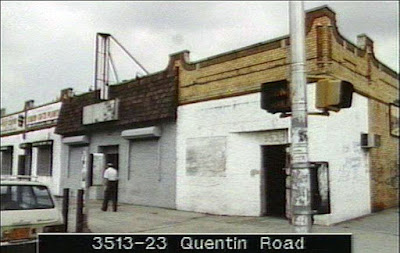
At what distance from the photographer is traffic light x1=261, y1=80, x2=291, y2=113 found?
569 cm

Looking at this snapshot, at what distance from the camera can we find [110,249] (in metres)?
2.63

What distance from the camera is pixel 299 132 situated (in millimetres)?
5402

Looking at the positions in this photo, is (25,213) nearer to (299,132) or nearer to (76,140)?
(299,132)

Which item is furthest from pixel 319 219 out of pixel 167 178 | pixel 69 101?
pixel 69 101

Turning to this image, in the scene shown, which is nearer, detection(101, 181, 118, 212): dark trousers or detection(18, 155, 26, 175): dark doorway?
detection(101, 181, 118, 212): dark trousers

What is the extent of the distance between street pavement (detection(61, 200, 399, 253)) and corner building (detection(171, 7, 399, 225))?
20.8 inches

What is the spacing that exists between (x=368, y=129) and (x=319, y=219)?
4237 mm

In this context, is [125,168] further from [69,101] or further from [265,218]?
[265,218]

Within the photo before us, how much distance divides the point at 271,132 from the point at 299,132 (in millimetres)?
7924

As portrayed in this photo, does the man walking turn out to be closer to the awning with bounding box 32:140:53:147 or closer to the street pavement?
the street pavement

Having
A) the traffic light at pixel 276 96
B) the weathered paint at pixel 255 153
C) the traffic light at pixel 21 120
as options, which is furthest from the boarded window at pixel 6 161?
the traffic light at pixel 276 96

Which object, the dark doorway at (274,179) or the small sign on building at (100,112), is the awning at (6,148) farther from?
the dark doorway at (274,179)

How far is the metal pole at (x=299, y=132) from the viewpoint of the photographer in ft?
16.7
